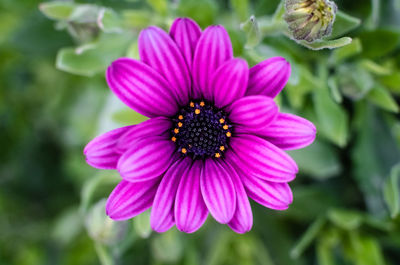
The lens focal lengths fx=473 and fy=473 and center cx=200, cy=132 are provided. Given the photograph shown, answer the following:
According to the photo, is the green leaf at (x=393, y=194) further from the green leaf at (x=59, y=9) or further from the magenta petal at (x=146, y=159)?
the green leaf at (x=59, y=9)

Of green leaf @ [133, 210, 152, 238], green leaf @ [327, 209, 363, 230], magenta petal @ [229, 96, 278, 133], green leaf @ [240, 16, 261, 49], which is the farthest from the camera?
green leaf @ [327, 209, 363, 230]

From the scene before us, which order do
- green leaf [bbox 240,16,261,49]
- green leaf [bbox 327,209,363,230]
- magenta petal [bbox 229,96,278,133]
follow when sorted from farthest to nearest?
1. green leaf [bbox 327,209,363,230]
2. green leaf [bbox 240,16,261,49]
3. magenta petal [bbox 229,96,278,133]

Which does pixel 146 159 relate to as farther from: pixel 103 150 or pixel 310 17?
pixel 310 17

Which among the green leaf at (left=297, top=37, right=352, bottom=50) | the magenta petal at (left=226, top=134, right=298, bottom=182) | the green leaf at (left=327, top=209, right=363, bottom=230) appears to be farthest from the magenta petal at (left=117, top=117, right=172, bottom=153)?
the green leaf at (left=327, top=209, right=363, bottom=230)

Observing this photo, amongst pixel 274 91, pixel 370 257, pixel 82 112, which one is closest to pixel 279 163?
pixel 274 91

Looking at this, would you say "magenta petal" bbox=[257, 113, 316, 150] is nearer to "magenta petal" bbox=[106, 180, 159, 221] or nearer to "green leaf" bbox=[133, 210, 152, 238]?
"magenta petal" bbox=[106, 180, 159, 221]

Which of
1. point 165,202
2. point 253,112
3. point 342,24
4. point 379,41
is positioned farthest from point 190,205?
point 379,41

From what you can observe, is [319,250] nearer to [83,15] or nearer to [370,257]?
[370,257]
